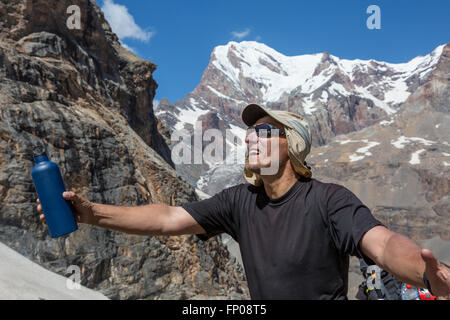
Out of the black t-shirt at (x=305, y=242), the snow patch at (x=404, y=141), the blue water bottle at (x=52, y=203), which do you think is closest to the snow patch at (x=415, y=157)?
the snow patch at (x=404, y=141)

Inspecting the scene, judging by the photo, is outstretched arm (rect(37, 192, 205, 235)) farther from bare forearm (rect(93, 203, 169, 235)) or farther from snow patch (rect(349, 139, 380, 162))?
snow patch (rect(349, 139, 380, 162))

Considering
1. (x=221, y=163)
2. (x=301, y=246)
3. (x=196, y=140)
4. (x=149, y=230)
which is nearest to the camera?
(x=301, y=246)

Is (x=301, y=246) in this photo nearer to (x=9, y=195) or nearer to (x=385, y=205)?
(x=9, y=195)

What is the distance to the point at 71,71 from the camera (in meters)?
12.4

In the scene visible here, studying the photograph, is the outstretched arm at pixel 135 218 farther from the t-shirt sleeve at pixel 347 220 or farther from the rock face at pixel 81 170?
the rock face at pixel 81 170

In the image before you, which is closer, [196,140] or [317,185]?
[317,185]

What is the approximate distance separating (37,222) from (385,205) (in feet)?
372

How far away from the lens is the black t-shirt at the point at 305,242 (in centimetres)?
194

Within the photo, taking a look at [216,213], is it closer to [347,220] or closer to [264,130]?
[264,130]

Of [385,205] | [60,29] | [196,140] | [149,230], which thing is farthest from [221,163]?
[149,230]

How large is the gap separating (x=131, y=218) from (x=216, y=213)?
0.55 m

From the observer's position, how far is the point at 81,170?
987 centimetres

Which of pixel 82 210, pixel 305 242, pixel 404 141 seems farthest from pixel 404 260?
pixel 404 141

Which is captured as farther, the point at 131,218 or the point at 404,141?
the point at 404,141
